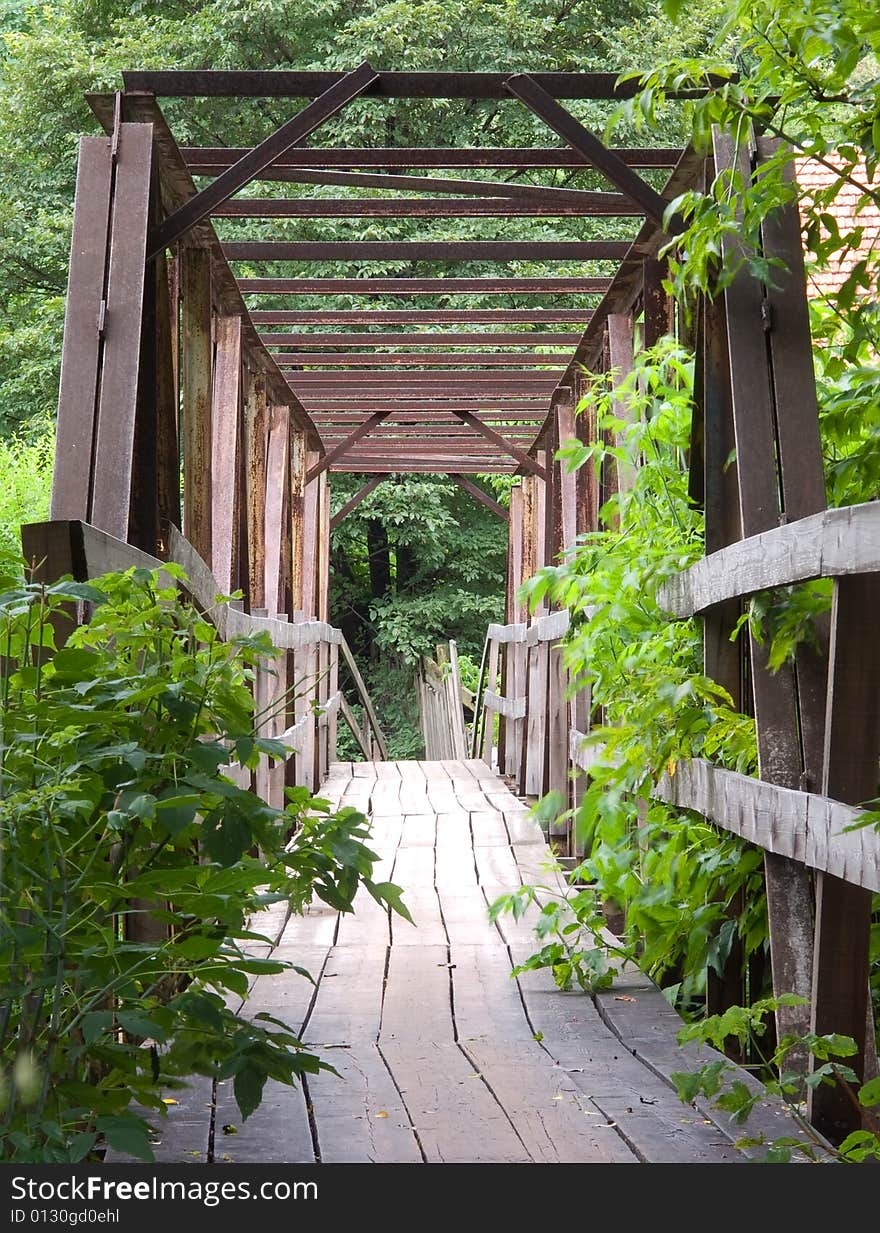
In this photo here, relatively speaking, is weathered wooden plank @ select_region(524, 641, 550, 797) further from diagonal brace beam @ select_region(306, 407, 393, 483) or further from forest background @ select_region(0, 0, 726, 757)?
forest background @ select_region(0, 0, 726, 757)

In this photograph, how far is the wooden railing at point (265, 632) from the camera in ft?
8.39

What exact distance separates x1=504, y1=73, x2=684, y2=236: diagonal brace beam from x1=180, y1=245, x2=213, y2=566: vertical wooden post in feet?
4.22

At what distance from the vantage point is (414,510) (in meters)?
19.5

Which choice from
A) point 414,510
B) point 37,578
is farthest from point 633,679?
point 414,510

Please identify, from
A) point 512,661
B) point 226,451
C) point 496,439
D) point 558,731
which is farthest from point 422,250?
point 512,661

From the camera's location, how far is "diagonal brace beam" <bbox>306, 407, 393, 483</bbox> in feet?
32.2

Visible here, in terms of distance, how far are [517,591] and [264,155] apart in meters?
1.52

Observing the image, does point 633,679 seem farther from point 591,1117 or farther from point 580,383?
point 580,383

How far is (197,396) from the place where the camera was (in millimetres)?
4637

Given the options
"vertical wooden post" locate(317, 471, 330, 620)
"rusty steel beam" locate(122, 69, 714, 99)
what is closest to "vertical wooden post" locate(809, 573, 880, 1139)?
"rusty steel beam" locate(122, 69, 714, 99)

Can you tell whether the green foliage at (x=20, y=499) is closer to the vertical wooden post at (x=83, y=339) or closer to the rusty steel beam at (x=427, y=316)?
the rusty steel beam at (x=427, y=316)

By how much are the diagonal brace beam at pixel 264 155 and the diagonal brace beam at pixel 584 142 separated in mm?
455

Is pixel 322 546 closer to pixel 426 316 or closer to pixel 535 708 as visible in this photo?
pixel 535 708
